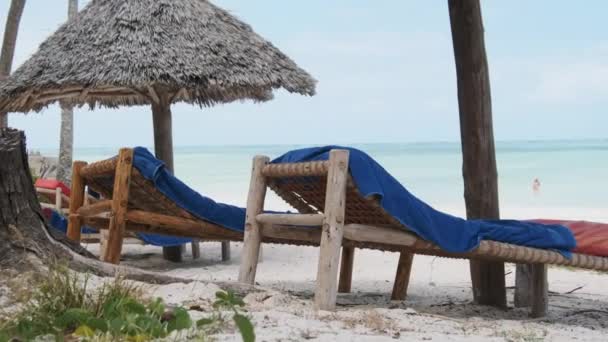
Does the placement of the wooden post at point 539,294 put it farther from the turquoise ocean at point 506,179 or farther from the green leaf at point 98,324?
the turquoise ocean at point 506,179

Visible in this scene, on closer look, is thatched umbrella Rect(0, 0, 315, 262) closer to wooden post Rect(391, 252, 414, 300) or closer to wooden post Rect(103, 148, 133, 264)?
wooden post Rect(103, 148, 133, 264)

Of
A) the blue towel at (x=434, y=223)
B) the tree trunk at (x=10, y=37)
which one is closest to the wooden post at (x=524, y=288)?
the blue towel at (x=434, y=223)

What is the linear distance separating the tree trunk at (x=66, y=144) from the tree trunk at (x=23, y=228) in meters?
10.6

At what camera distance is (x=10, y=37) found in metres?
11.0

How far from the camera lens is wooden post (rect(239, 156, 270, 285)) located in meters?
4.35

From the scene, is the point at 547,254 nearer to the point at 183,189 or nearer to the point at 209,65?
the point at 183,189

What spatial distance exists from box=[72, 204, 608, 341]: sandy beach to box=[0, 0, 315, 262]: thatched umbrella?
5.09 feet

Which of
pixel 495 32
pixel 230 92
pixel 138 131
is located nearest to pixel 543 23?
pixel 495 32

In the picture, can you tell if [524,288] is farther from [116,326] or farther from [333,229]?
[116,326]

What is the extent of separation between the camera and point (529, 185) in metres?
29.0

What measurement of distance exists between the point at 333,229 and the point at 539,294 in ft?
5.03

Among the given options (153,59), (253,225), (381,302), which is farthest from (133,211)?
(153,59)

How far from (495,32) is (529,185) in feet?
46.5

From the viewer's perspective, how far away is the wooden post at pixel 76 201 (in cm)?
563
